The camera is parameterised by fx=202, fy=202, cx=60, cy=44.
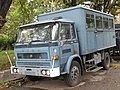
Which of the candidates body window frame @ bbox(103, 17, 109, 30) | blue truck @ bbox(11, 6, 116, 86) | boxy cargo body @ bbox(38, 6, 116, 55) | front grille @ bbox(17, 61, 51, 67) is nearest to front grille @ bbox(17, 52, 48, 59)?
blue truck @ bbox(11, 6, 116, 86)

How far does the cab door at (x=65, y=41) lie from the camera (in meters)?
7.35

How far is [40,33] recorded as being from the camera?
24.8 ft

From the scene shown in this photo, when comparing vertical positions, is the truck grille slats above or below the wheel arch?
above

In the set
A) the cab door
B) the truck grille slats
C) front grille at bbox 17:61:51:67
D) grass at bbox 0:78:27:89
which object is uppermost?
the cab door

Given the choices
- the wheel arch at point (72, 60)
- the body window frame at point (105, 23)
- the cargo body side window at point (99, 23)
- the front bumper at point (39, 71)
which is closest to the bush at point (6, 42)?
the body window frame at point (105, 23)

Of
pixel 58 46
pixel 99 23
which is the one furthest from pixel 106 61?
pixel 58 46

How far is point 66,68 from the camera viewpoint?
727 centimetres

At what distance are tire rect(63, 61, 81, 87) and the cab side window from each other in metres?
1.05

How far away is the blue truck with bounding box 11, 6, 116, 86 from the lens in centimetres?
709

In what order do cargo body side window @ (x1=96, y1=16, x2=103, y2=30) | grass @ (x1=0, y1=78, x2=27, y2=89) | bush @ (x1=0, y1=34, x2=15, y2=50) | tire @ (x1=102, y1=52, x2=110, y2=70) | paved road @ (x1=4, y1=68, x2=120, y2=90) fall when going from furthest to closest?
1. bush @ (x1=0, y1=34, x2=15, y2=50)
2. tire @ (x1=102, y1=52, x2=110, y2=70)
3. cargo body side window @ (x1=96, y1=16, x2=103, y2=30)
4. grass @ (x1=0, y1=78, x2=27, y2=89)
5. paved road @ (x1=4, y1=68, x2=120, y2=90)

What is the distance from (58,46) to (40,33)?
947 millimetres

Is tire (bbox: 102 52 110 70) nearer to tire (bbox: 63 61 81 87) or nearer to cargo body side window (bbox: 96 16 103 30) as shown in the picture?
cargo body side window (bbox: 96 16 103 30)

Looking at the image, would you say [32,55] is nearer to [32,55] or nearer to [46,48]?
[32,55]

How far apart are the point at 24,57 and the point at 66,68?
5.66ft
